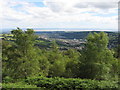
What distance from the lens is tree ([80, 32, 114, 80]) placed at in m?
13.0

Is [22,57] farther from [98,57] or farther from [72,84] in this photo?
[72,84]

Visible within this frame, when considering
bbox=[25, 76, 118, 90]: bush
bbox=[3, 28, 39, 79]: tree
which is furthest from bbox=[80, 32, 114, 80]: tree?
bbox=[25, 76, 118, 90]: bush

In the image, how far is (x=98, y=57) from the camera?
13.2 metres

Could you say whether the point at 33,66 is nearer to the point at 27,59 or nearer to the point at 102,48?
the point at 27,59

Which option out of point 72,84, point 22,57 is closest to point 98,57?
point 72,84

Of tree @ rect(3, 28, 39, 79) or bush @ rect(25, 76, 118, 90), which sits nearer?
bush @ rect(25, 76, 118, 90)

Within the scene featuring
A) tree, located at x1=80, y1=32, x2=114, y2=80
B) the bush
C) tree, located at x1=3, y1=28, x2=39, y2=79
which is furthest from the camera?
tree, located at x1=3, y1=28, x2=39, y2=79

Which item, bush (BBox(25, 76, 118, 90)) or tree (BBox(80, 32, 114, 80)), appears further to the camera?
tree (BBox(80, 32, 114, 80))

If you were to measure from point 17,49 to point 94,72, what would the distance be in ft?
23.7

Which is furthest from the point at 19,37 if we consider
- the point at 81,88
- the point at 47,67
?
the point at 81,88

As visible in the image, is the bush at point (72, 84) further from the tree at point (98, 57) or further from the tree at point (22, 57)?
the tree at point (22, 57)

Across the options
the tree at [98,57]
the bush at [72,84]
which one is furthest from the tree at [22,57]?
the bush at [72,84]

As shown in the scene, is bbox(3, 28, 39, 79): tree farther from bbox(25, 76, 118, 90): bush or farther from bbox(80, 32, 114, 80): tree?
→ bbox(25, 76, 118, 90): bush

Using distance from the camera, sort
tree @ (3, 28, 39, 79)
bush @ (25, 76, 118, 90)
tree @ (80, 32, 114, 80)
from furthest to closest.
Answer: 1. tree @ (3, 28, 39, 79)
2. tree @ (80, 32, 114, 80)
3. bush @ (25, 76, 118, 90)
